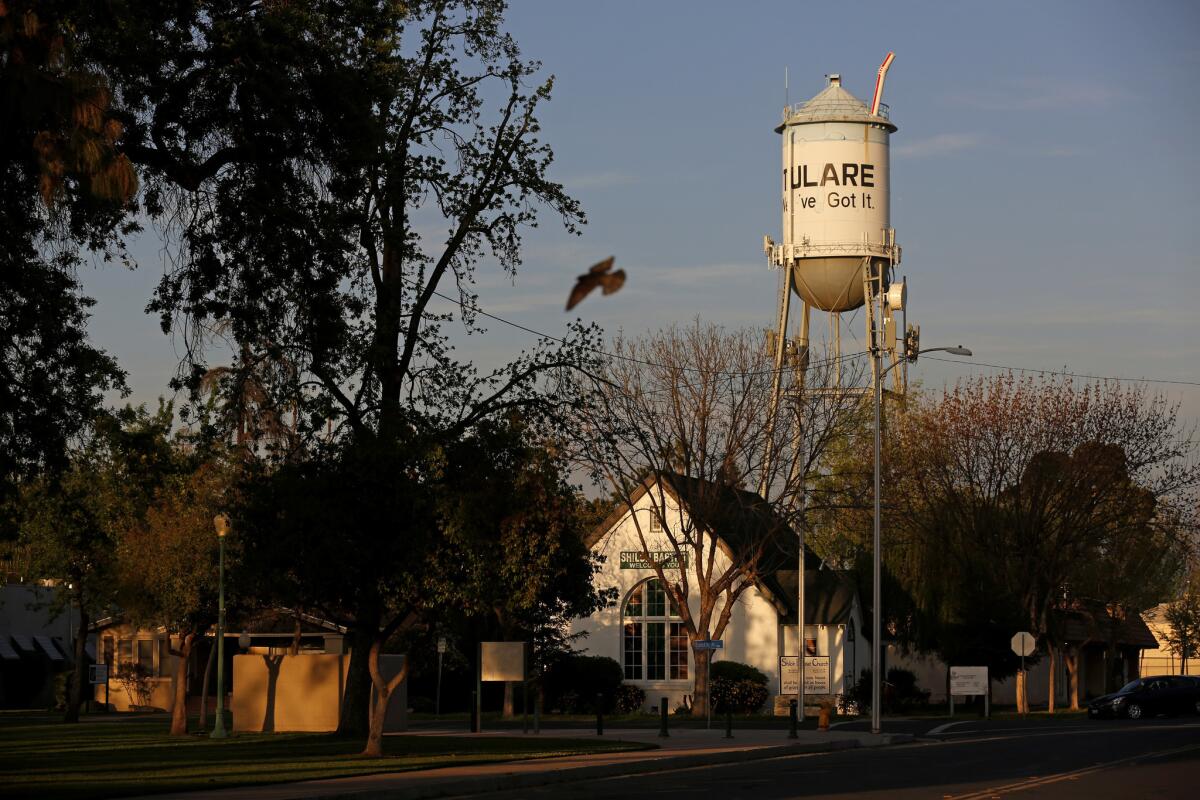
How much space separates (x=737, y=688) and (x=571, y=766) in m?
27.9

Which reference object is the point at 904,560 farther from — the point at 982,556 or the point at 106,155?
the point at 106,155

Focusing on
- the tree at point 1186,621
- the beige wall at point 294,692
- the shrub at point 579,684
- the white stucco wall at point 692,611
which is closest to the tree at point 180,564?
the beige wall at point 294,692

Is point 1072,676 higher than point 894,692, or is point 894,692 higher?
point 1072,676

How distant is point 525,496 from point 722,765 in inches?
230

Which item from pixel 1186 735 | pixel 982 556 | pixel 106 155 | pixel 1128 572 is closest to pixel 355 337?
pixel 106 155

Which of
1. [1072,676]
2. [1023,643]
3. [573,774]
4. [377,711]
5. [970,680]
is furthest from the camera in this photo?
[1072,676]

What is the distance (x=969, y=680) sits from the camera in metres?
50.4

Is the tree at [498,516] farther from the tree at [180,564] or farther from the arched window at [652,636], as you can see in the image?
the arched window at [652,636]

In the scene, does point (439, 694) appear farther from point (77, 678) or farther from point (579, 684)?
point (77, 678)

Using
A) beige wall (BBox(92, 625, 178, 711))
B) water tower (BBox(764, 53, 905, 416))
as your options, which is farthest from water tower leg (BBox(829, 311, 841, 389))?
beige wall (BBox(92, 625, 178, 711))

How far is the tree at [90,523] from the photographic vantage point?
3847 cm

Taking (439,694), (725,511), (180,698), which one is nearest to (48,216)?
(180,698)

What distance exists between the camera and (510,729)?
137 feet

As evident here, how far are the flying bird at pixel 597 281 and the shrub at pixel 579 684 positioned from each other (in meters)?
47.3
